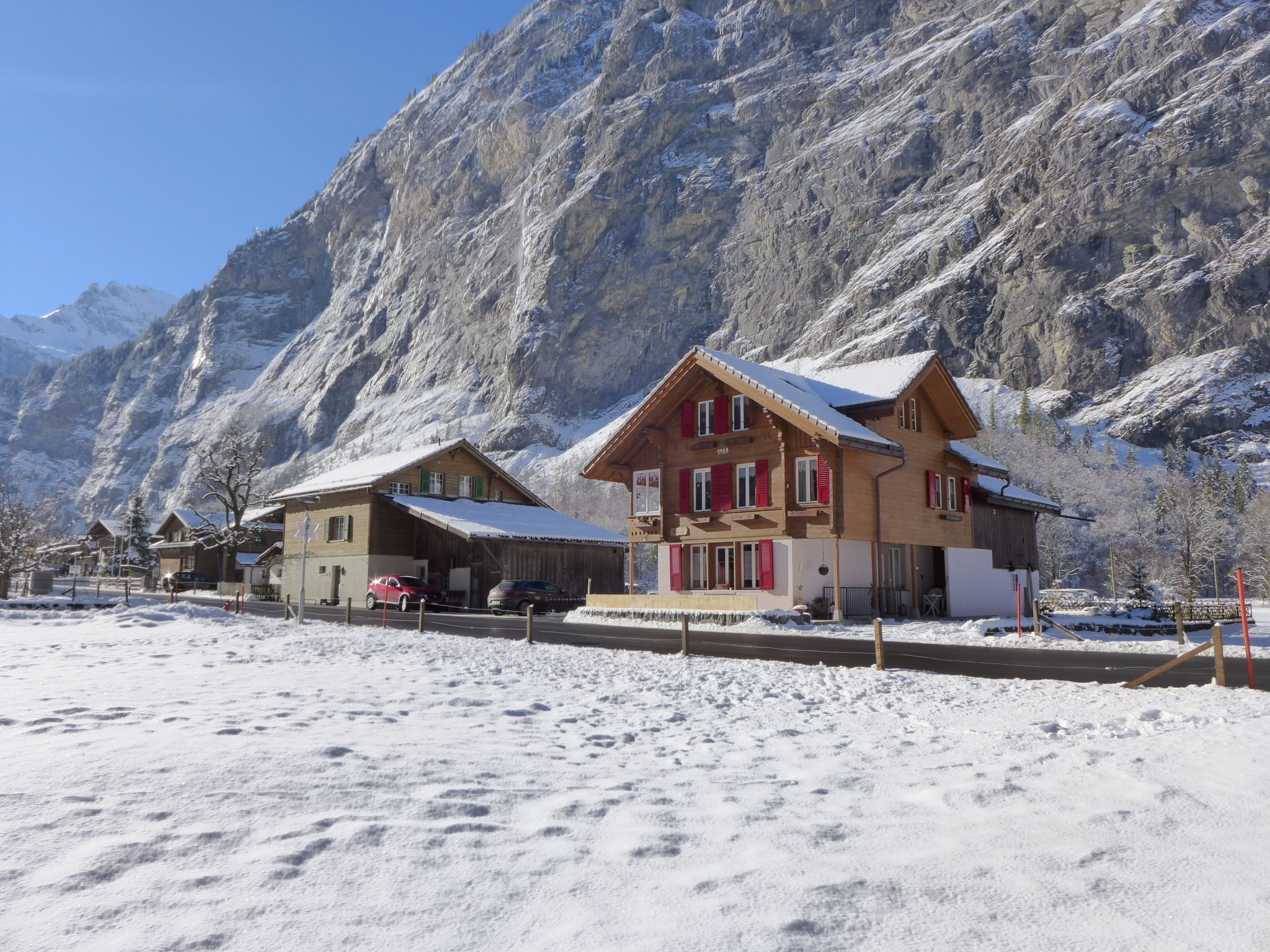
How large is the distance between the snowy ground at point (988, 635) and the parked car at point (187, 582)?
159ft

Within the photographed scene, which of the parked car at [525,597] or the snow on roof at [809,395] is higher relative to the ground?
the snow on roof at [809,395]

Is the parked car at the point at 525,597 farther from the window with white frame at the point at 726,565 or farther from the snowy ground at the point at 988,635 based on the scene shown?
the window with white frame at the point at 726,565

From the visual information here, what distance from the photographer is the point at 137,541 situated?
86812mm

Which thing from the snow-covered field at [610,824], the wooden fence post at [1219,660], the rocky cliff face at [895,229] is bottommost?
the snow-covered field at [610,824]

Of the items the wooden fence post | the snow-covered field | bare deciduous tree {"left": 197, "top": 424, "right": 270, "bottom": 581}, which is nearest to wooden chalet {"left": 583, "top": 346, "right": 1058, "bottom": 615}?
the wooden fence post

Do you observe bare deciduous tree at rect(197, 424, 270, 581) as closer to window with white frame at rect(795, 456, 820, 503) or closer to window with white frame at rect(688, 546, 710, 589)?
window with white frame at rect(688, 546, 710, 589)

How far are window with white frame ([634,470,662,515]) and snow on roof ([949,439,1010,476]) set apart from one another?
1276 cm

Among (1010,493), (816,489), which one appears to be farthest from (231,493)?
(1010,493)

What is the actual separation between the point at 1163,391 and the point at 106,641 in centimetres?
15250

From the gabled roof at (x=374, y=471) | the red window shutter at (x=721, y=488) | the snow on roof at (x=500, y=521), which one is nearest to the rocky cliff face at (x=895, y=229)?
the gabled roof at (x=374, y=471)

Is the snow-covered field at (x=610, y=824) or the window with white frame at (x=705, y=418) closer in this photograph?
the snow-covered field at (x=610, y=824)

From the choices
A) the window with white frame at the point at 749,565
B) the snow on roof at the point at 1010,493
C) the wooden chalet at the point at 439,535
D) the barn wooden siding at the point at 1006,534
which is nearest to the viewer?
the window with white frame at the point at 749,565

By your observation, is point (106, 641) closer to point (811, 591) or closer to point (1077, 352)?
point (811, 591)

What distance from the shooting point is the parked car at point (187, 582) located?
226ft
